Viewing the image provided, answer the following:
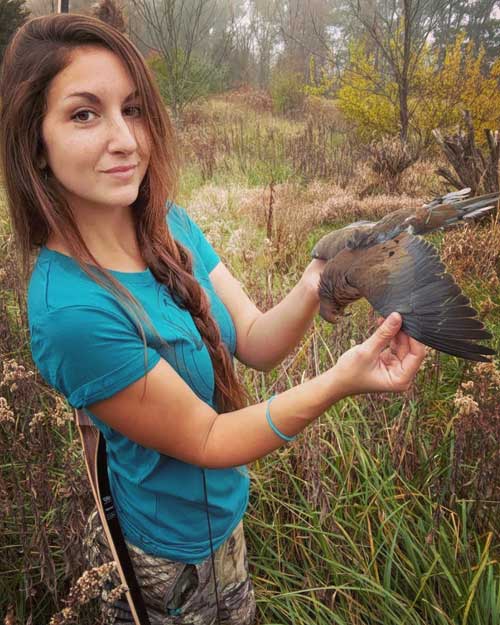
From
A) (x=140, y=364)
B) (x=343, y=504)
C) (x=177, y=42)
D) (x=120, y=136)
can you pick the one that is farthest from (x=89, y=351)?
(x=177, y=42)

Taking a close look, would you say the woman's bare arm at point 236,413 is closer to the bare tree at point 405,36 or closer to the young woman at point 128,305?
the young woman at point 128,305

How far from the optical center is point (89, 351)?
37.1 inches

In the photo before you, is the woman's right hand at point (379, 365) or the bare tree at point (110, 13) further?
the bare tree at point (110, 13)

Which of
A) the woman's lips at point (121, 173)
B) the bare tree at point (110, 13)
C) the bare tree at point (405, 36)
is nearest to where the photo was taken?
the woman's lips at point (121, 173)

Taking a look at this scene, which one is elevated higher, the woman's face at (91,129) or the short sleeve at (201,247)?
the woman's face at (91,129)

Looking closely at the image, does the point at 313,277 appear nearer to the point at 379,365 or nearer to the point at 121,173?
the point at 379,365

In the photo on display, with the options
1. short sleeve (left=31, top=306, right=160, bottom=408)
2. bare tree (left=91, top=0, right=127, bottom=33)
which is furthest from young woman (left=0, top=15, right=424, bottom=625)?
bare tree (left=91, top=0, right=127, bottom=33)

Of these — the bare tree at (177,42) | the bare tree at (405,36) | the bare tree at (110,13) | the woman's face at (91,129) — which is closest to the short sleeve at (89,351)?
the woman's face at (91,129)

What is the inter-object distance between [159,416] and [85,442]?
38cm

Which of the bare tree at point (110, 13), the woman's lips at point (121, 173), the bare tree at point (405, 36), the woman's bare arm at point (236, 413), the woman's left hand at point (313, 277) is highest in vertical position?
the bare tree at point (405, 36)

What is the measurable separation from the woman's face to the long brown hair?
2 centimetres

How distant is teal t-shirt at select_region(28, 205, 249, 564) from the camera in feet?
3.12

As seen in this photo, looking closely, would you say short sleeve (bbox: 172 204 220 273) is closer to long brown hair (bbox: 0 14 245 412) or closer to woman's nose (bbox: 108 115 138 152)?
long brown hair (bbox: 0 14 245 412)

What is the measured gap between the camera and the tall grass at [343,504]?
1.55m
